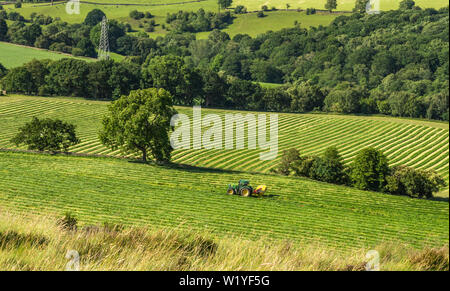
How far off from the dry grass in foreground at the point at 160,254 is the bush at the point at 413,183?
39507 mm

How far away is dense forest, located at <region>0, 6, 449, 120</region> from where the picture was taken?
344 feet

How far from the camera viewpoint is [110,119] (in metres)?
49.1

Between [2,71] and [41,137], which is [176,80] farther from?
[41,137]

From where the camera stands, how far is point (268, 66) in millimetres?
158500

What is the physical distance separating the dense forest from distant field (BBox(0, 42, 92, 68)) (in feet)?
20.8

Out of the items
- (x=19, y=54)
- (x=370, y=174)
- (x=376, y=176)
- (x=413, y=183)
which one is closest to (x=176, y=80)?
(x=19, y=54)

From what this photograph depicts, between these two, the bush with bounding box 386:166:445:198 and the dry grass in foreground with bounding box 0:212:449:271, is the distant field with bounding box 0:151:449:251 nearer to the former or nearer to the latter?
the bush with bounding box 386:166:445:198

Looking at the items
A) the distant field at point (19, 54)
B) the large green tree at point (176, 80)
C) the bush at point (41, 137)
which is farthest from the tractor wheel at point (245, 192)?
the distant field at point (19, 54)

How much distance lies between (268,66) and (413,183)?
11740cm

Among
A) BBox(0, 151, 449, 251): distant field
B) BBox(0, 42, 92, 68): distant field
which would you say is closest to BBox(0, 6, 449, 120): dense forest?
BBox(0, 42, 92, 68): distant field
